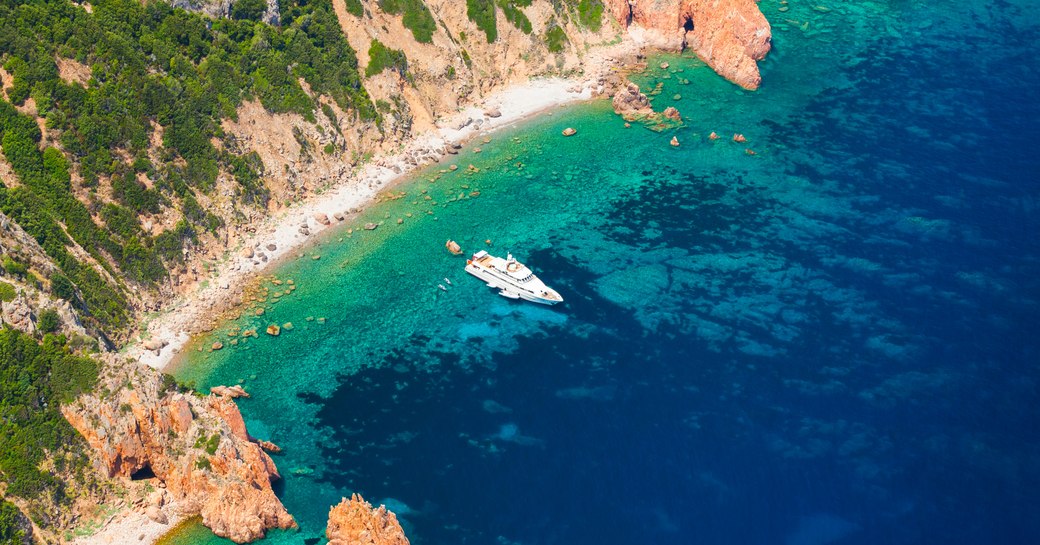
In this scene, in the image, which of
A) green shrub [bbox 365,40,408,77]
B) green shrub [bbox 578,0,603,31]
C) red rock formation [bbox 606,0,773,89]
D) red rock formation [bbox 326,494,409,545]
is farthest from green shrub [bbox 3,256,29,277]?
red rock formation [bbox 606,0,773,89]

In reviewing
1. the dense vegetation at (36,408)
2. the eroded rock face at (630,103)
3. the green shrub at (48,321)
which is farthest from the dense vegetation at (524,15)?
the dense vegetation at (36,408)

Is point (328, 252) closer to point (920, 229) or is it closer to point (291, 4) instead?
point (291, 4)

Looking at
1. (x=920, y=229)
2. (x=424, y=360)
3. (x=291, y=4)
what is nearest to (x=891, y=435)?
(x=920, y=229)

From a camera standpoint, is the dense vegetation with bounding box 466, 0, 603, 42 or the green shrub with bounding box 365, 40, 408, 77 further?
the dense vegetation with bounding box 466, 0, 603, 42

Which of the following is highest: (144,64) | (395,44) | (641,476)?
(144,64)

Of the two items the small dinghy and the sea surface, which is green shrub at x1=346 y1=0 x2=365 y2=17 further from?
the small dinghy

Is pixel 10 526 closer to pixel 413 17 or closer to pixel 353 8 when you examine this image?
pixel 353 8

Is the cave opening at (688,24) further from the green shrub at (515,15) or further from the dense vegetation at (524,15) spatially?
the green shrub at (515,15)
